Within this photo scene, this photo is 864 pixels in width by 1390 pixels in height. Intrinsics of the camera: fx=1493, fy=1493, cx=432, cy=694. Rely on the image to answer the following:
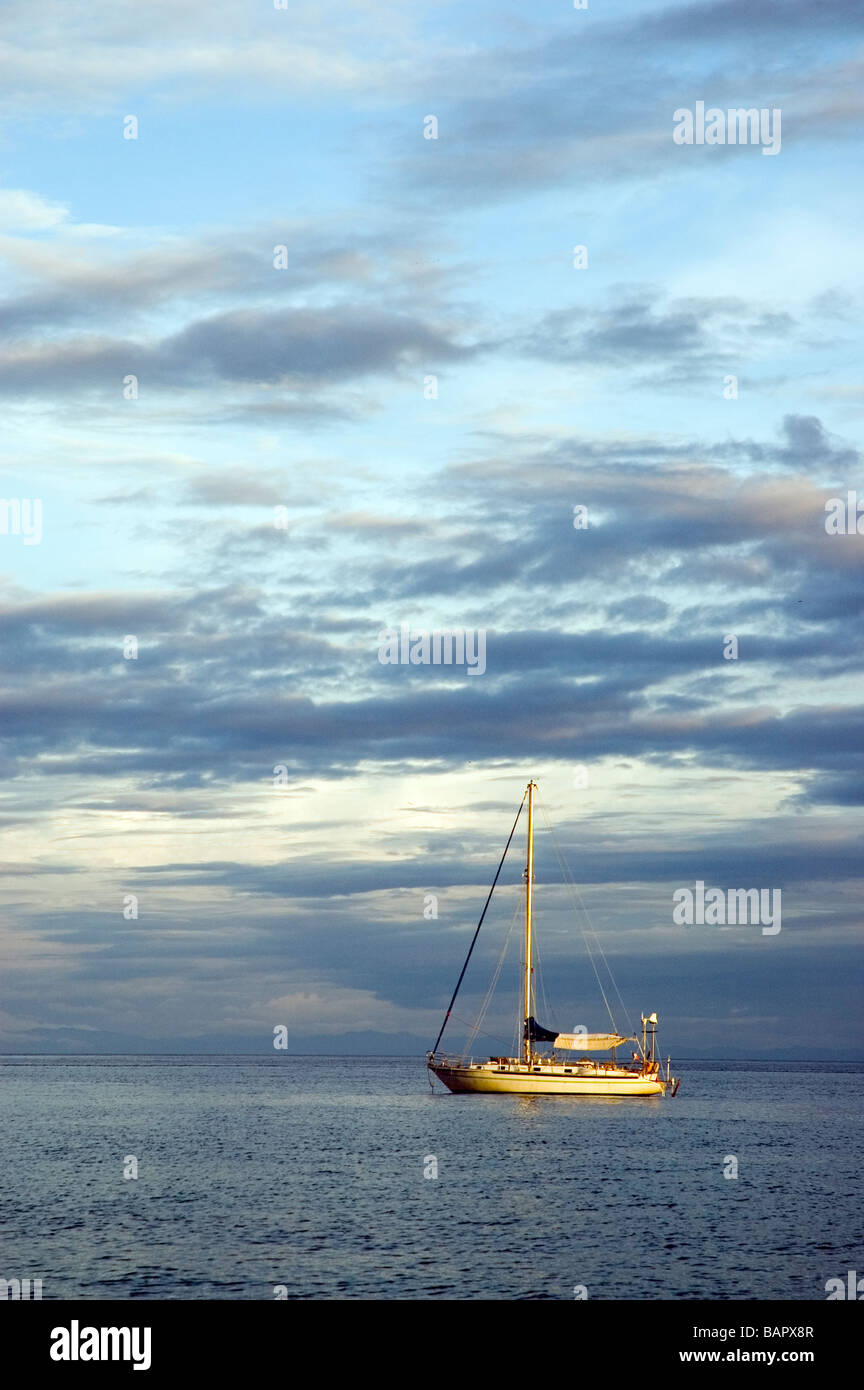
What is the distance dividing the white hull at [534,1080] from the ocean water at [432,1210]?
10.1 metres

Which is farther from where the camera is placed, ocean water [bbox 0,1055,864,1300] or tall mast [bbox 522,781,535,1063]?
tall mast [bbox 522,781,535,1063]

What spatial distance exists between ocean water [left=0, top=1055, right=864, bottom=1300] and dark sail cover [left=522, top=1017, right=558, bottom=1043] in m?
13.0

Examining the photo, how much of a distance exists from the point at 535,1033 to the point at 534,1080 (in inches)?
180

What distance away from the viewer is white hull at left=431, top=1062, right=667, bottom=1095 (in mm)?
142000

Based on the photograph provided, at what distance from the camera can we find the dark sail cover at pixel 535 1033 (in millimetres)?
144000

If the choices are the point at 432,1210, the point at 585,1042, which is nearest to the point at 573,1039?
the point at 585,1042

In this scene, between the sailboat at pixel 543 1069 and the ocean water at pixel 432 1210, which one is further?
the sailboat at pixel 543 1069

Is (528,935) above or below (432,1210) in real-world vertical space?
above

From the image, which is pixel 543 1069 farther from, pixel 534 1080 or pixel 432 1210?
pixel 432 1210

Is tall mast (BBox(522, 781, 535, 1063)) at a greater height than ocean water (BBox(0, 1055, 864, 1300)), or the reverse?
tall mast (BBox(522, 781, 535, 1063))

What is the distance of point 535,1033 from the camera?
145000 millimetres

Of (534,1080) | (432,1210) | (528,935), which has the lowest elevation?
(432,1210)

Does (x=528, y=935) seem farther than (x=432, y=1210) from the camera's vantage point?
Yes
